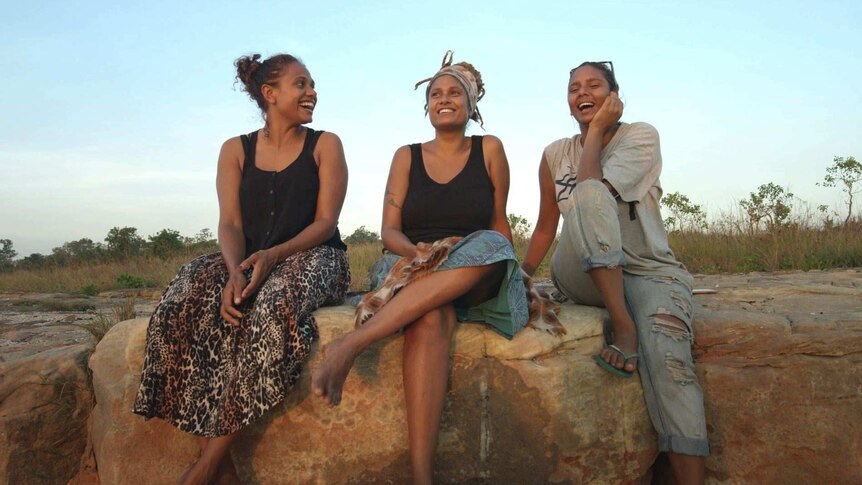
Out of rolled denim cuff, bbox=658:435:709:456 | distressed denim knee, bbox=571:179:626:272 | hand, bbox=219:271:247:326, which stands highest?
distressed denim knee, bbox=571:179:626:272

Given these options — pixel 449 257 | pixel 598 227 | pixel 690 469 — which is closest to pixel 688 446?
pixel 690 469

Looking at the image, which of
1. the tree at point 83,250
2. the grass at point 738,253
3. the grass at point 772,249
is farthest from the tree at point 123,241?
the grass at point 772,249

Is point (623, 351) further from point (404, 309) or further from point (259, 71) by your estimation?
point (259, 71)

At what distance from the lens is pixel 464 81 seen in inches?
129

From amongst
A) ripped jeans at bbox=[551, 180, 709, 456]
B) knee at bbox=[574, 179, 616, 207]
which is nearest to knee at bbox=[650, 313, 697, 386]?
ripped jeans at bbox=[551, 180, 709, 456]

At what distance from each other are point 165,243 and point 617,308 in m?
11.8

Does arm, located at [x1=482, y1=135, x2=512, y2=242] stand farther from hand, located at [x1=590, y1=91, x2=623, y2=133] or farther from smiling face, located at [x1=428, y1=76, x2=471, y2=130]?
hand, located at [x1=590, y1=91, x2=623, y2=133]

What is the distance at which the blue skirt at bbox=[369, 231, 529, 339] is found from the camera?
8.44 ft

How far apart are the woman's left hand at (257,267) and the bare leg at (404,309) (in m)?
0.55

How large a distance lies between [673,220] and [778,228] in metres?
1.89

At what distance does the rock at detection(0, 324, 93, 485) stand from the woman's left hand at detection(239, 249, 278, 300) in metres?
1.05

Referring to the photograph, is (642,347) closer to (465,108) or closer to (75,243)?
(465,108)

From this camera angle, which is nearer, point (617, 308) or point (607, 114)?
point (617, 308)

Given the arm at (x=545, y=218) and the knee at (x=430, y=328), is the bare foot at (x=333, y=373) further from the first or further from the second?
the arm at (x=545, y=218)
